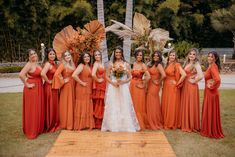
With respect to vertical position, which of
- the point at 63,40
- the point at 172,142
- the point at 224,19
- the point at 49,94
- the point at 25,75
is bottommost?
the point at 172,142

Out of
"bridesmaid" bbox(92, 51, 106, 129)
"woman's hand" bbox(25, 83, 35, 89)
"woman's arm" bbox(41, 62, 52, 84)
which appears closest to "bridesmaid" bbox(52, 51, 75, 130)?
"woman's arm" bbox(41, 62, 52, 84)

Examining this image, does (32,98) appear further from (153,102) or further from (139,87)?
(153,102)

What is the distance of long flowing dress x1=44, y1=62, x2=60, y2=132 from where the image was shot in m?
8.20

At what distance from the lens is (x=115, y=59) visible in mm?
8406

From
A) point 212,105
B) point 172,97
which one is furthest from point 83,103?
point 212,105

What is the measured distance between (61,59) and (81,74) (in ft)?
1.82

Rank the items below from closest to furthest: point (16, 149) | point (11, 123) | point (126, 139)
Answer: point (16, 149) < point (126, 139) < point (11, 123)

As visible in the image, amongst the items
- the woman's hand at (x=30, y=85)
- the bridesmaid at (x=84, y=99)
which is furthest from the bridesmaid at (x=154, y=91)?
the woman's hand at (x=30, y=85)

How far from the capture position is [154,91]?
846 cm

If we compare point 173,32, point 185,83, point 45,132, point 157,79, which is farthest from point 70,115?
point 173,32

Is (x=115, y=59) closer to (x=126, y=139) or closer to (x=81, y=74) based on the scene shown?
(x=81, y=74)

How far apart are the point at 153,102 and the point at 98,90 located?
123 centimetres

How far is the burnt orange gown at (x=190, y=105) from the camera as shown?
8227mm

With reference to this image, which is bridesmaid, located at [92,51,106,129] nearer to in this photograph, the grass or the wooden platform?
the wooden platform
